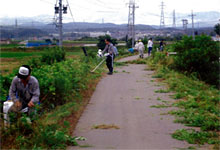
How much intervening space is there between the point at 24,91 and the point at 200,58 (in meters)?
14.4

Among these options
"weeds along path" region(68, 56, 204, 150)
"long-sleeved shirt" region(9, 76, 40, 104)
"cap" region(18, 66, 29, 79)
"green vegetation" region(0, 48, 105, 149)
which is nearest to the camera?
"green vegetation" region(0, 48, 105, 149)

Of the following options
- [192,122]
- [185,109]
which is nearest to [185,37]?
[185,109]

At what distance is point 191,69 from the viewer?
2091 cm

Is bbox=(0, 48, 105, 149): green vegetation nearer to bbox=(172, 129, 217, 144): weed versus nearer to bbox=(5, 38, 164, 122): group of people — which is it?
bbox=(5, 38, 164, 122): group of people

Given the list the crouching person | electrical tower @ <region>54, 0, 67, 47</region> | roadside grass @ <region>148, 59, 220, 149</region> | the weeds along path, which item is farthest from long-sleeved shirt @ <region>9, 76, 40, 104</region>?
electrical tower @ <region>54, 0, 67, 47</region>

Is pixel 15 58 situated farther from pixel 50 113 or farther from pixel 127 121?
pixel 127 121

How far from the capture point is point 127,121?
9.06m

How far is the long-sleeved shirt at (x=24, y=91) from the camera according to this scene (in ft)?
25.3

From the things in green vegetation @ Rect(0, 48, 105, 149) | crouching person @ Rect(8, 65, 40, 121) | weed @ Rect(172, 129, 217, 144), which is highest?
crouching person @ Rect(8, 65, 40, 121)

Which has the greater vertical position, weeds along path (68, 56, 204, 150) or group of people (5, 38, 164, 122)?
group of people (5, 38, 164, 122)

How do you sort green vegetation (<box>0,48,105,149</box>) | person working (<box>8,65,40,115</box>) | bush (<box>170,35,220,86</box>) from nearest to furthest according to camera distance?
green vegetation (<box>0,48,105,149</box>)
person working (<box>8,65,40,115</box>)
bush (<box>170,35,220,86</box>)

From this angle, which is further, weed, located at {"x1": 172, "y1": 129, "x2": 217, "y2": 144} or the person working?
the person working

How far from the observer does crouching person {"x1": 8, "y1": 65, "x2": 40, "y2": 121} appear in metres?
7.53

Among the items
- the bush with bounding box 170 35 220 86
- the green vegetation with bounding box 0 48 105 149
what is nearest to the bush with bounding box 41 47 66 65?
the green vegetation with bounding box 0 48 105 149
